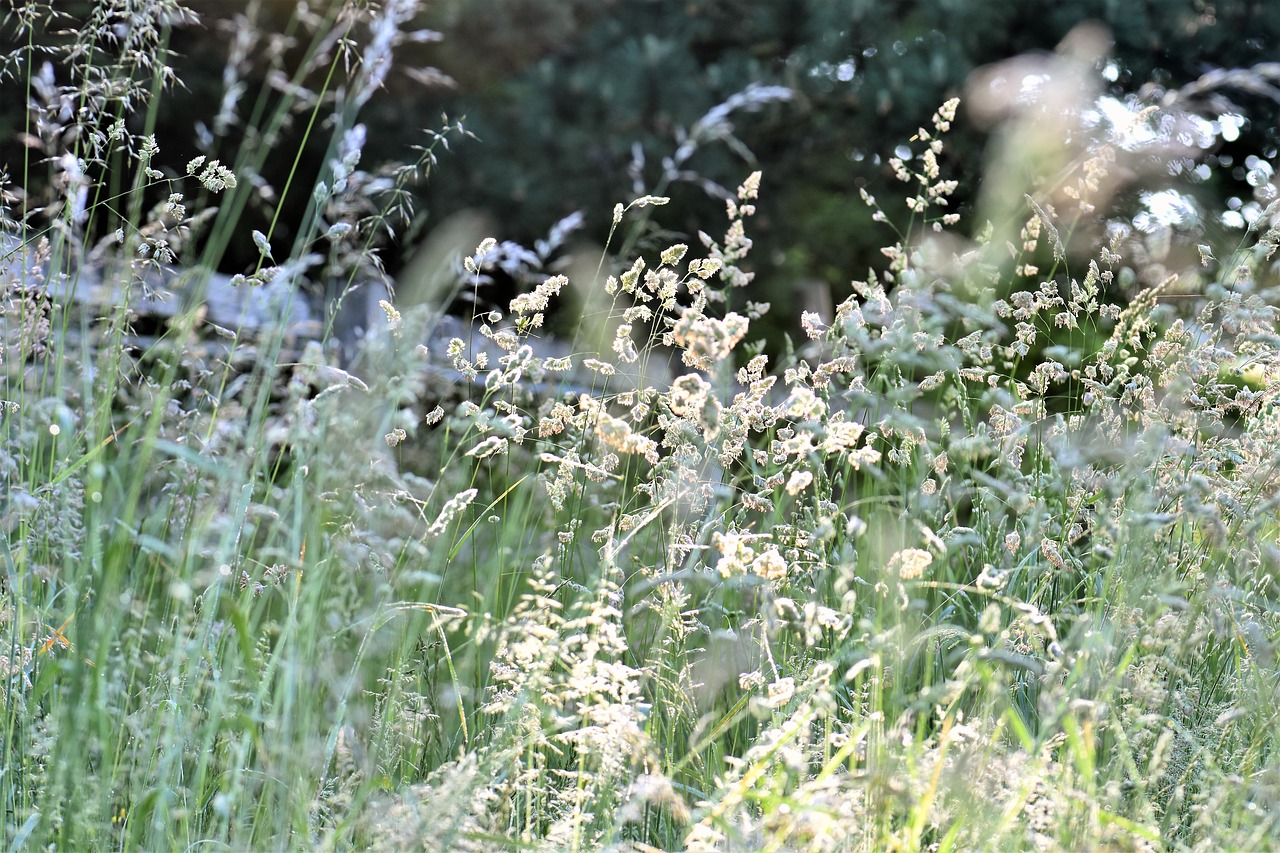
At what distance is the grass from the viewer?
1.33 metres

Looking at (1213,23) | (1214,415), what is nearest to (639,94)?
(1213,23)

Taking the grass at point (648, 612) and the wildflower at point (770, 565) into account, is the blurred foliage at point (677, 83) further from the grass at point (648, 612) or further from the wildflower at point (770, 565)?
the wildflower at point (770, 565)

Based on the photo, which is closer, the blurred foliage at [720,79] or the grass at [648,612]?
the grass at [648,612]

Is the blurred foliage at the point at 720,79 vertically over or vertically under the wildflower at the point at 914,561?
under

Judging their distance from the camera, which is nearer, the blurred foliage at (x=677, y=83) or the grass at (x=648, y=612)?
the grass at (x=648, y=612)

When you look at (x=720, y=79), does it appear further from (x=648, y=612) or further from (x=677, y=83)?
(x=648, y=612)

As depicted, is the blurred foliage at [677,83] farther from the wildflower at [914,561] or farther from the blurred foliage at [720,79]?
the wildflower at [914,561]

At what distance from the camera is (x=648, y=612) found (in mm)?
2154

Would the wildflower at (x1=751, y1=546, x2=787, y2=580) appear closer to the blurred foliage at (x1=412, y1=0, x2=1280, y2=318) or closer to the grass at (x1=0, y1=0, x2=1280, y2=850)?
the grass at (x1=0, y1=0, x2=1280, y2=850)

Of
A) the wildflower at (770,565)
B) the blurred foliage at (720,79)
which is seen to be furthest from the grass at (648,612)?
the blurred foliage at (720,79)

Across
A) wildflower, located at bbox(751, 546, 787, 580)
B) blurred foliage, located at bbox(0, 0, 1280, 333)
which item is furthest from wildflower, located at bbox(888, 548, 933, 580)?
blurred foliage, located at bbox(0, 0, 1280, 333)

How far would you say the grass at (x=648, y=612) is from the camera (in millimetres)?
1335

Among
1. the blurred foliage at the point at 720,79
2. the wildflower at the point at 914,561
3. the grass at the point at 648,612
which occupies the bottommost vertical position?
the blurred foliage at the point at 720,79

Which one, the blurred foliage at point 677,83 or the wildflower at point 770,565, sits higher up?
the wildflower at point 770,565
